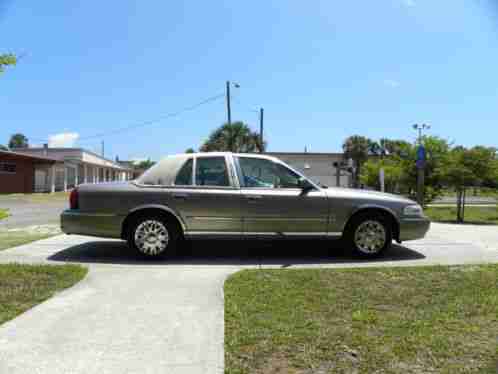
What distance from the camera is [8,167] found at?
101ft

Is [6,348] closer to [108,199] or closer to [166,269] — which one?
[166,269]

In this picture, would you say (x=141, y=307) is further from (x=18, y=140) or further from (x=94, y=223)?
(x=18, y=140)

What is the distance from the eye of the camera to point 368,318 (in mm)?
3262

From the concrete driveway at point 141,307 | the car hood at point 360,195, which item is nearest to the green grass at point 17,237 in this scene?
the concrete driveway at point 141,307

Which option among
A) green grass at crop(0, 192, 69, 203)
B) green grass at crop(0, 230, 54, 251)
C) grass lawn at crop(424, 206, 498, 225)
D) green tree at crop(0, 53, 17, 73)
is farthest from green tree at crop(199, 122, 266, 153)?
green tree at crop(0, 53, 17, 73)

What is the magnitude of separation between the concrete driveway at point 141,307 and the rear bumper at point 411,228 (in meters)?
0.36

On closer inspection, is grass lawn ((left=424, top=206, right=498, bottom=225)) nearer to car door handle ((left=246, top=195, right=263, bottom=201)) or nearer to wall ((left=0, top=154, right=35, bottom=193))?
car door handle ((left=246, top=195, right=263, bottom=201))

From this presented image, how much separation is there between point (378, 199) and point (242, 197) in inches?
83.4

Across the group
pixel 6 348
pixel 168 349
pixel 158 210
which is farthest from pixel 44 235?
pixel 168 349

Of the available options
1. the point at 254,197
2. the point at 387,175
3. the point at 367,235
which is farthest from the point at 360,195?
the point at 387,175

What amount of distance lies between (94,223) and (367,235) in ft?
13.7

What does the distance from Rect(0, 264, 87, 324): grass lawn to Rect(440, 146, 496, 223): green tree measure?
1245cm

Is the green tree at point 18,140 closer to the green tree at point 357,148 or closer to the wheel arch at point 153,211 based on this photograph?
the green tree at point 357,148

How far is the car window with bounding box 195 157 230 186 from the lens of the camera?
570cm
